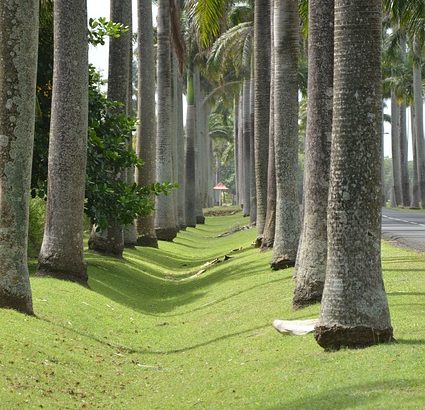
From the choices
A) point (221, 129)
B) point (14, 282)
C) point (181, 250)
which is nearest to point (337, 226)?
point (14, 282)

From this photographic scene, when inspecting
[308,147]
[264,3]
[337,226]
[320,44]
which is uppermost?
[264,3]

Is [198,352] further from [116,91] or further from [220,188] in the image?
[220,188]

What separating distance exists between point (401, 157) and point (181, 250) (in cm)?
Answer: 4002

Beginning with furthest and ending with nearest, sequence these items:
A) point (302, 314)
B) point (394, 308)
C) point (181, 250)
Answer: point (181, 250)
point (302, 314)
point (394, 308)

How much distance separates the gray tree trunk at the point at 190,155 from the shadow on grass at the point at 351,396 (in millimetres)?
38482

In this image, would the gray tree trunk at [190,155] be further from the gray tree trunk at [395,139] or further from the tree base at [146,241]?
the gray tree trunk at [395,139]

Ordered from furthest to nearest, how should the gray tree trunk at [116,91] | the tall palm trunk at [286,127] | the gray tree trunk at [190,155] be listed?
1. the gray tree trunk at [190,155]
2. the gray tree trunk at [116,91]
3. the tall palm trunk at [286,127]

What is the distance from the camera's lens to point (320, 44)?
14375mm

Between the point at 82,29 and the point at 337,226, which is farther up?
the point at 82,29

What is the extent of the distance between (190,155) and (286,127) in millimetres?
31122

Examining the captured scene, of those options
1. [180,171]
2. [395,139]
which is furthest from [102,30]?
[395,139]

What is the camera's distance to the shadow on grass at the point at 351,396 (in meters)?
8.30

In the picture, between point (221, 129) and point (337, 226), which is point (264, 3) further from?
point (221, 129)

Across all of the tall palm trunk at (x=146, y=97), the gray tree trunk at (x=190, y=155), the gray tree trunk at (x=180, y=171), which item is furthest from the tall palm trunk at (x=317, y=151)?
the gray tree trunk at (x=190, y=155)
